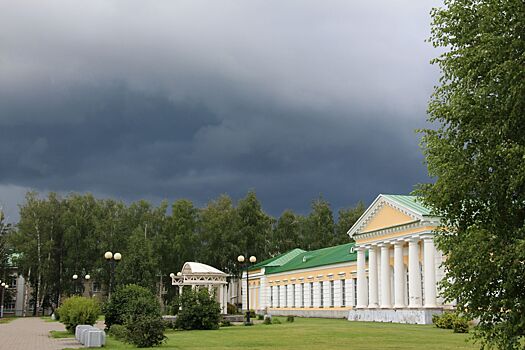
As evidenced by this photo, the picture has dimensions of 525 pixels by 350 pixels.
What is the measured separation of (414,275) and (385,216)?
4923 mm

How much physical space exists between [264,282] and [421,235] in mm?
29983

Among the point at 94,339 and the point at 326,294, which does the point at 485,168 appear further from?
the point at 326,294

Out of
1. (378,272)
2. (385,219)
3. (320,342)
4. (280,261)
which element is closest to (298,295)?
(280,261)

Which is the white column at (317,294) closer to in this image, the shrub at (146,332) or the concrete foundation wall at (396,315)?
the concrete foundation wall at (396,315)

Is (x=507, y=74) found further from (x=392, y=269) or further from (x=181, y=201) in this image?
(x=181, y=201)

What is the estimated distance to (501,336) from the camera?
10.9 metres

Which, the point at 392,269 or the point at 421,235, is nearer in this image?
the point at 421,235

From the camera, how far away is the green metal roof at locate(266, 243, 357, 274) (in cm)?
5131

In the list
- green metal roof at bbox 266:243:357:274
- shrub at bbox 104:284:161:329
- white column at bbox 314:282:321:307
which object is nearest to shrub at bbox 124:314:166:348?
shrub at bbox 104:284:161:329

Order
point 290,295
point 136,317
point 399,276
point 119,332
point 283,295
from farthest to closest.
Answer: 1. point 283,295
2. point 290,295
3. point 399,276
4. point 119,332
5. point 136,317

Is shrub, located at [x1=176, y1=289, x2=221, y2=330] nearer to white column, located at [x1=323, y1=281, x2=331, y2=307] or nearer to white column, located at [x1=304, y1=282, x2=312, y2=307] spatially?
white column, located at [x1=323, y1=281, x2=331, y2=307]

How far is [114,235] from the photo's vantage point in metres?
68.8

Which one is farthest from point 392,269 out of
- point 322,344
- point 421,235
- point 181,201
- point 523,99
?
point 523,99

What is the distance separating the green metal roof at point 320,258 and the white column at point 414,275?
31.6 feet
